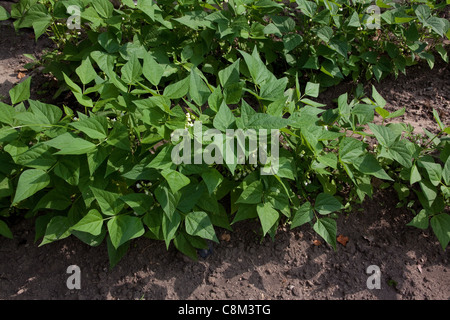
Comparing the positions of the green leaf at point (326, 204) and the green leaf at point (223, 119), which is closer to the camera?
the green leaf at point (223, 119)

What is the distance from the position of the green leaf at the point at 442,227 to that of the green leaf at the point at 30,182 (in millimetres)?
2147

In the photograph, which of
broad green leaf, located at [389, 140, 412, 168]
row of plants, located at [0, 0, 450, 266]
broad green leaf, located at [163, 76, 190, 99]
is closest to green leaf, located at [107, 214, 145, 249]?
row of plants, located at [0, 0, 450, 266]

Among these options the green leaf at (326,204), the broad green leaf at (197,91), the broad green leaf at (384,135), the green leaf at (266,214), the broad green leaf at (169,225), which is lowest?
the broad green leaf at (169,225)

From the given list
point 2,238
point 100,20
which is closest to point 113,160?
point 2,238

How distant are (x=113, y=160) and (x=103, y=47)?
43.0 inches

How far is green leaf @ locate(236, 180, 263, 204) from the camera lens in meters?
2.04

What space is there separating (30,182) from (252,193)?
1.11m

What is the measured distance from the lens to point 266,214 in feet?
6.61

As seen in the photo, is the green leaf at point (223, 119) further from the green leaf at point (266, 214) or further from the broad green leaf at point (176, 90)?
the green leaf at point (266, 214)

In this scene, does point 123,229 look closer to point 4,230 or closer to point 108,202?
point 108,202

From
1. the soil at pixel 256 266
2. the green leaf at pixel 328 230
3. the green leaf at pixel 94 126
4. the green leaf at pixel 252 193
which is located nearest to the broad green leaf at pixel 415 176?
the soil at pixel 256 266

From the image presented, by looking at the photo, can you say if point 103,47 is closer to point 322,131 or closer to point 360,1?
point 322,131

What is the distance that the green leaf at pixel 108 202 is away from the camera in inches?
76.8

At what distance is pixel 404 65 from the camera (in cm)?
316
